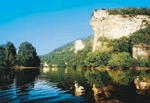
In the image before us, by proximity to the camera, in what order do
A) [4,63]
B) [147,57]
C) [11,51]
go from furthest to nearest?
[11,51] → [4,63] → [147,57]

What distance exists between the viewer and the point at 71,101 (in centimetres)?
778

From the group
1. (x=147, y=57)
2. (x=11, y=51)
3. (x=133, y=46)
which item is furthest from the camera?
(x=11, y=51)

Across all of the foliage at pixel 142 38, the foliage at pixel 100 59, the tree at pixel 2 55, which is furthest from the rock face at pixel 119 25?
the tree at pixel 2 55

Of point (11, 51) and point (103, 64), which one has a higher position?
point (11, 51)

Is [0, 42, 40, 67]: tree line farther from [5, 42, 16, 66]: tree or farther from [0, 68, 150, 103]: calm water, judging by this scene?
[0, 68, 150, 103]: calm water

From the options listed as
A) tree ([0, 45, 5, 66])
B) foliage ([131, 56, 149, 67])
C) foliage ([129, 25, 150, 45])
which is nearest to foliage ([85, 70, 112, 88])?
foliage ([131, 56, 149, 67])

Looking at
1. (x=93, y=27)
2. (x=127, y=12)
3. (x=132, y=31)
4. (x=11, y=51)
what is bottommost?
(x=11, y=51)

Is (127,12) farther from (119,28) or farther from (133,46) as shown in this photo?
(133,46)

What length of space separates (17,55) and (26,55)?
6.30 metres

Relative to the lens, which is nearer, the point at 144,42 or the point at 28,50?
the point at 144,42

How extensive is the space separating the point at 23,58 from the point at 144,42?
66.5 m

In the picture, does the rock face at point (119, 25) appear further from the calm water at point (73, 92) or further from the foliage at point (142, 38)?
the calm water at point (73, 92)

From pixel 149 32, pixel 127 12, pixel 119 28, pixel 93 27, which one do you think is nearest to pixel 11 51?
pixel 93 27

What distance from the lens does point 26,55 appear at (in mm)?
78688
